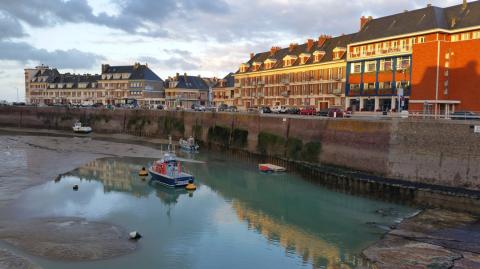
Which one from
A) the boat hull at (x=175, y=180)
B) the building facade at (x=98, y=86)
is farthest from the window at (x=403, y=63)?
the building facade at (x=98, y=86)

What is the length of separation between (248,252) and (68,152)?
42.8m

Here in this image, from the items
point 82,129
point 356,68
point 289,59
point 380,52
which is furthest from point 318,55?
point 82,129

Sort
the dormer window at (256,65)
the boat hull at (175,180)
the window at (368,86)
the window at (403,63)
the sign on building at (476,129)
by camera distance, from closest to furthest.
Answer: the sign on building at (476,129) < the boat hull at (175,180) < the window at (403,63) < the window at (368,86) < the dormer window at (256,65)

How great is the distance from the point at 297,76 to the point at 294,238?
190 ft

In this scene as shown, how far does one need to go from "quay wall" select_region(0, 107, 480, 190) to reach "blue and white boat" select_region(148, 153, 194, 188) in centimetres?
1475

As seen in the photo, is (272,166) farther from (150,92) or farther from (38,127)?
(150,92)

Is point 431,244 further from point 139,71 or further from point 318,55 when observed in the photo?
point 139,71

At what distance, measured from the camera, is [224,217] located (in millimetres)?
28953

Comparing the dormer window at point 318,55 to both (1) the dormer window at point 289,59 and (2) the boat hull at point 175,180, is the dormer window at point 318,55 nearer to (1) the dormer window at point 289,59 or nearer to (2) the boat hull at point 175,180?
(1) the dormer window at point 289,59

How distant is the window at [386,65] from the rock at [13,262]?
51.8 metres

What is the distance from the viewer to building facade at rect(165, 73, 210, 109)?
121875 millimetres

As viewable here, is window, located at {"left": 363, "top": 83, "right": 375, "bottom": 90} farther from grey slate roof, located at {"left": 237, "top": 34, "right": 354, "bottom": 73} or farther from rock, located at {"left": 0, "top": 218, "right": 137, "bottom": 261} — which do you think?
rock, located at {"left": 0, "top": 218, "right": 137, "bottom": 261}

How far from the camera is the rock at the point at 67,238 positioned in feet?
69.1

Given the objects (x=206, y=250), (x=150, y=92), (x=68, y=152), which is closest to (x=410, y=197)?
(x=206, y=250)
